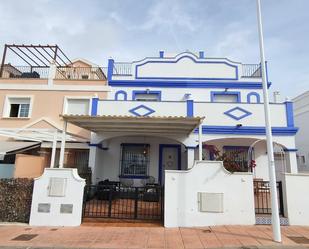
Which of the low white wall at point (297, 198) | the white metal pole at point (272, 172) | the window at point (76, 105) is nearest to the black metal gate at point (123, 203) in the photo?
the white metal pole at point (272, 172)

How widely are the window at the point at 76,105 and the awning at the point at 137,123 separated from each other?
186 inches

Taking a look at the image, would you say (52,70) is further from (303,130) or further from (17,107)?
(303,130)

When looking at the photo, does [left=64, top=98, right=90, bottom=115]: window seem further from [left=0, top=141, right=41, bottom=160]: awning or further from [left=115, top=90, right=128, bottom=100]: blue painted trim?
[left=0, top=141, right=41, bottom=160]: awning

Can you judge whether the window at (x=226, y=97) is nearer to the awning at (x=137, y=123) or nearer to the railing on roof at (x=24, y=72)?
the awning at (x=137, y=123)

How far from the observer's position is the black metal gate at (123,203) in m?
11.0

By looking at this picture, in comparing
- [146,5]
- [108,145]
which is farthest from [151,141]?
[146,5]

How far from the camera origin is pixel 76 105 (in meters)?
19.2

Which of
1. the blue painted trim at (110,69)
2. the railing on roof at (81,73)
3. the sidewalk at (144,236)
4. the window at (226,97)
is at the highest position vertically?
the railing on roof at (81,73)

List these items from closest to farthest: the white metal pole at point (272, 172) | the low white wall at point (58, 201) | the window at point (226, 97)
Answer: the white metal pole at point (272, 172), the low white wall at point (58, 201), the window at point (226, 97)

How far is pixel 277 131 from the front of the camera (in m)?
14.9

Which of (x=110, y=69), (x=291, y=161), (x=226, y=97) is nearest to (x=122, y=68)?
(x=110, y=69)

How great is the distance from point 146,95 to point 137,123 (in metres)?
5.96

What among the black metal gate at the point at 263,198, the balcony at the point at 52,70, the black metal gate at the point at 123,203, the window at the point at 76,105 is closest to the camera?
the black metal gate at the point at 263,198

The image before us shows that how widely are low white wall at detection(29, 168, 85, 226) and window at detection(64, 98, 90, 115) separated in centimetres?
904
